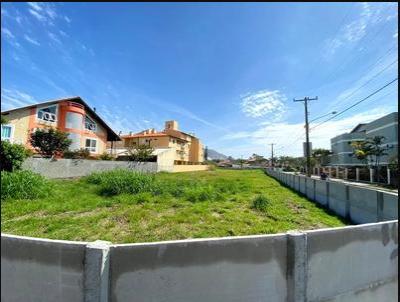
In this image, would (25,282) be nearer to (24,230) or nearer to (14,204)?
(24,230)

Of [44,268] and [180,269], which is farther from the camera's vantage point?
[180,269]

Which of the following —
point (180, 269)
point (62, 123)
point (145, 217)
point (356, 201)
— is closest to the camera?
point (180, 269)

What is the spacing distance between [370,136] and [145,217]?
47572 mm

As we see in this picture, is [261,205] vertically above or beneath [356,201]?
beneath

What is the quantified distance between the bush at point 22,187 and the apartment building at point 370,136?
125 feet

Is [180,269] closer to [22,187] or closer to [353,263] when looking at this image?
[353,263]

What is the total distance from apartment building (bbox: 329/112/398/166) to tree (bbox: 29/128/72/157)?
37.2 m

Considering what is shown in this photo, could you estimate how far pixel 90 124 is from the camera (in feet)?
99.3

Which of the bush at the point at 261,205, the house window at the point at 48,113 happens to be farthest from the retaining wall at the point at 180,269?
the house window at the point at 48,113

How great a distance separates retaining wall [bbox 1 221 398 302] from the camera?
2.66 metres

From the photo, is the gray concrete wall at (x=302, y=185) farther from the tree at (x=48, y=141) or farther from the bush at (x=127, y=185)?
the tree at (x=48, y=141)

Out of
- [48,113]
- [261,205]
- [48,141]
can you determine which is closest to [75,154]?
[48,141]

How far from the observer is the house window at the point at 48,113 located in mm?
25062

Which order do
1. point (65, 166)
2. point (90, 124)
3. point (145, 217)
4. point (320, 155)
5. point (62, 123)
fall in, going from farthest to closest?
point (320, 155)
point (90, 124)
point (62, 123)
point (65, 166)
point (145, 217)
